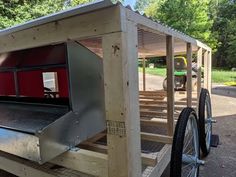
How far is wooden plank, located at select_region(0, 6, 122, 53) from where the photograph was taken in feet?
4.03

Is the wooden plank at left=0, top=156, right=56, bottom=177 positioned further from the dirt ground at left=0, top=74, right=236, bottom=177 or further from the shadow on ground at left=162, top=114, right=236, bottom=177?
the shadow on ground at left=162, top=114, right=236, bottom=177

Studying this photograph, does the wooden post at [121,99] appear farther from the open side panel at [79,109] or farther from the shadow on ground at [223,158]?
the shadow on ground at [223,158]

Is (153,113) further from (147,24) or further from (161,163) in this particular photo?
(147,24)

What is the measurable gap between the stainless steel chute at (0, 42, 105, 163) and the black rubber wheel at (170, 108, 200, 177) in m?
0.70

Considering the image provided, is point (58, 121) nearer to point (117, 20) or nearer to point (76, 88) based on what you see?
point (76, 88)

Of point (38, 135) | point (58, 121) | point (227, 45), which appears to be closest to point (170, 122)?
point (58, 121)

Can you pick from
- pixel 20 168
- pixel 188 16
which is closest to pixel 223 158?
pixel 20 168

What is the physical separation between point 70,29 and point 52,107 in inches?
41.1

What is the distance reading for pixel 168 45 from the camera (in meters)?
2.20

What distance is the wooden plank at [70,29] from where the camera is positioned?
1.23 m

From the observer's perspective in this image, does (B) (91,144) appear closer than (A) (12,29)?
No

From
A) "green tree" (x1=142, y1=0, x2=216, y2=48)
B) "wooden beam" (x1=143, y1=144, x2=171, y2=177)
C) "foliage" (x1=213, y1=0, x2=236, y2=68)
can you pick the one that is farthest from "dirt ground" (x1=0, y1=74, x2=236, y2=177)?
"foliage" (x1=213, y1=0, x2=236, y2=68)

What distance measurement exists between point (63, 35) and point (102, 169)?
0.90 metres

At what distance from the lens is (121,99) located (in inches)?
50.1
